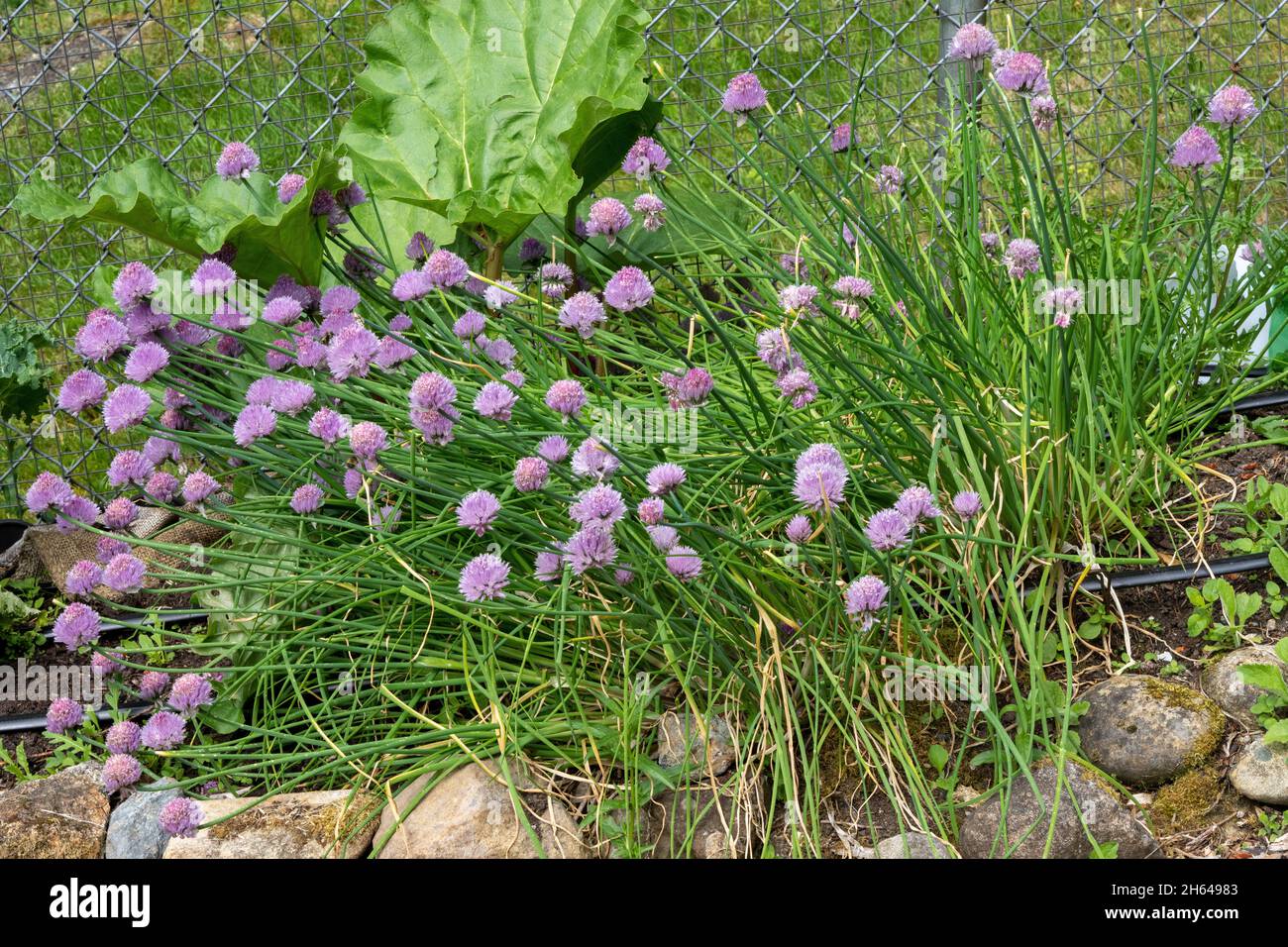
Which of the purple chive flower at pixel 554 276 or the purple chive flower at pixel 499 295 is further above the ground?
the purple chive flower at pixel 554 276

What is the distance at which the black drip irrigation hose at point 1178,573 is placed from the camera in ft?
7.41

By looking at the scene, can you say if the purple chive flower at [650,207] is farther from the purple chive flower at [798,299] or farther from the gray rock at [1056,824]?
the gray rock at [1056,824]

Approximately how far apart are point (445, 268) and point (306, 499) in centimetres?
45

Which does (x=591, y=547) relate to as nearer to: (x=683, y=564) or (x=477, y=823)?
(x=683, y=564)

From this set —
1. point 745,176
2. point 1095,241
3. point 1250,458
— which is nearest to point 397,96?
point 745,176

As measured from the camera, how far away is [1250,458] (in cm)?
259

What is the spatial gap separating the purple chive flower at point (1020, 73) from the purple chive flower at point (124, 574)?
1.52 m

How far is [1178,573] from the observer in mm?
2275

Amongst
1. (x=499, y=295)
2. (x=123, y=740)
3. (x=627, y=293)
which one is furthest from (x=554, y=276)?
(x=123, y=740)

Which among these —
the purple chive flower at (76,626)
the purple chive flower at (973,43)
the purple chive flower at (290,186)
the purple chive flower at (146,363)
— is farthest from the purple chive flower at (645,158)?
the purple chive flower at (76,626)

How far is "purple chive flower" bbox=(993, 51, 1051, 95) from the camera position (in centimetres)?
211

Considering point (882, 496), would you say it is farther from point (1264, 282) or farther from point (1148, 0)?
point (1148, 0)

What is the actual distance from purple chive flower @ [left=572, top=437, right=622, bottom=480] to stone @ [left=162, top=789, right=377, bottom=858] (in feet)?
2.10

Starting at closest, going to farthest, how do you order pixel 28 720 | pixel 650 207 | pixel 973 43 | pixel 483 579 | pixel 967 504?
pixel 483 579 → pixel 967 504 → pixel 973 43 → pixel 650 207 → pixel 28 720
